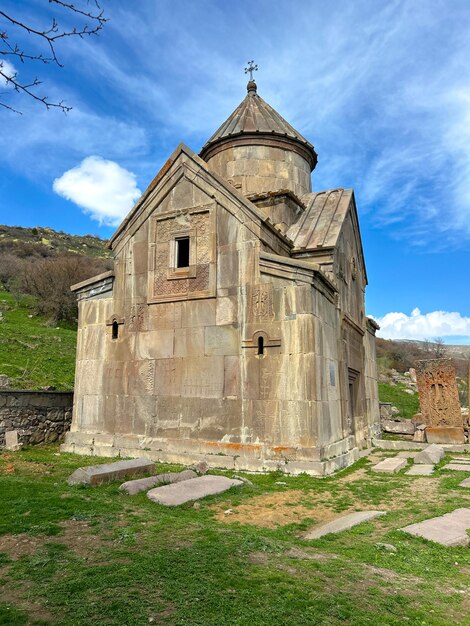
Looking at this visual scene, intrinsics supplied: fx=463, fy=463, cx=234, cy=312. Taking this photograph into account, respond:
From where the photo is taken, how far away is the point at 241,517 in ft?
15.2

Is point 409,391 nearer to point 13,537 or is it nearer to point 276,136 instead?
point 276,136

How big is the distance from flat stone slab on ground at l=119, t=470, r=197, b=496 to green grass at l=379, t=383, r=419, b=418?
1397 centimetres

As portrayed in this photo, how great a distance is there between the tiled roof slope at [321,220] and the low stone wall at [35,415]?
5798 mm

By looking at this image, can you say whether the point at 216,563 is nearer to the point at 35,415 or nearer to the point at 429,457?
the point at 429,457

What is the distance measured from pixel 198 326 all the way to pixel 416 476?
422 centimetres

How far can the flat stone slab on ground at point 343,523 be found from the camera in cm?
417

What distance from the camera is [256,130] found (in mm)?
11352

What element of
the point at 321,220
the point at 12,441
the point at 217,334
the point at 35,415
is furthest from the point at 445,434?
the point at 12,441

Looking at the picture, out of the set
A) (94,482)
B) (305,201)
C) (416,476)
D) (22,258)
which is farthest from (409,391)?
(22,258)

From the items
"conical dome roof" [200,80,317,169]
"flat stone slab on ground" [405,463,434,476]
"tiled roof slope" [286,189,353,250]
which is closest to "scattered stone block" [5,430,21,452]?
"tiled roof slope" [286,189,353,250]

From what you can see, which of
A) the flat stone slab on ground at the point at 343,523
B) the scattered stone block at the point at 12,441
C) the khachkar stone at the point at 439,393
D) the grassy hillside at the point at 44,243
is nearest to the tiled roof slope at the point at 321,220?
the khachkar stone at the point at 439,393

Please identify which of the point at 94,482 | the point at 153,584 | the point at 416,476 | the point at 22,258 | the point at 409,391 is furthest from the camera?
the point at 22,258

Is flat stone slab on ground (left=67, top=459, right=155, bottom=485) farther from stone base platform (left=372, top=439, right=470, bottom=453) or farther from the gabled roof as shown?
stone base platform (left=372, top=439, right=470, bottom=453)

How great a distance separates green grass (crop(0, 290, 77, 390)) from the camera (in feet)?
44.1
